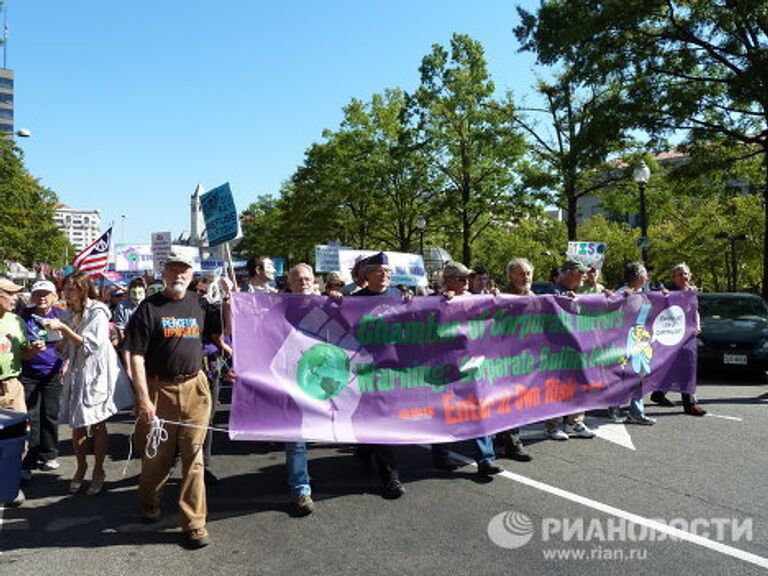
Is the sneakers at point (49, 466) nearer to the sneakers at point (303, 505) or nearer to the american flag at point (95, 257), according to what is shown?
the sneakers at point (303, 505)

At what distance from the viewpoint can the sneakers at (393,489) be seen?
4.87 m

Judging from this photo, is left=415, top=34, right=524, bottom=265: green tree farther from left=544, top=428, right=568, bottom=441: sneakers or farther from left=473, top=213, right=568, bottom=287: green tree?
left=544, top=428, right=568, bottom=441: sneakers

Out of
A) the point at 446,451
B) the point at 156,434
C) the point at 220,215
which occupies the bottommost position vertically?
the point at 446,451

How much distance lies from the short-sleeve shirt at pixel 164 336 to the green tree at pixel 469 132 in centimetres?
2251

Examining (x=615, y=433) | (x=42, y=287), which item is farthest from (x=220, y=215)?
(x=615, y=433)

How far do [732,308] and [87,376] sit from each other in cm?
1124

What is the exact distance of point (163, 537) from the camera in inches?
164

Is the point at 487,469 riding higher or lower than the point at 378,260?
lower

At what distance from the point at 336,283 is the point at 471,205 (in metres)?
18.9

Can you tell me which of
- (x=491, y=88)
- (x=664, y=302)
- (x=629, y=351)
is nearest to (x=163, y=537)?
(x=629, y=351)

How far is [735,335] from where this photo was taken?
10617 mm

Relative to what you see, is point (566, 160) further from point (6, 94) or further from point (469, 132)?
point (6, 94)

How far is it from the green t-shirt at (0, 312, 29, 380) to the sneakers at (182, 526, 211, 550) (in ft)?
7.35

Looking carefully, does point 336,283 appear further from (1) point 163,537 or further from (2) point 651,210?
(2) point 651,210
